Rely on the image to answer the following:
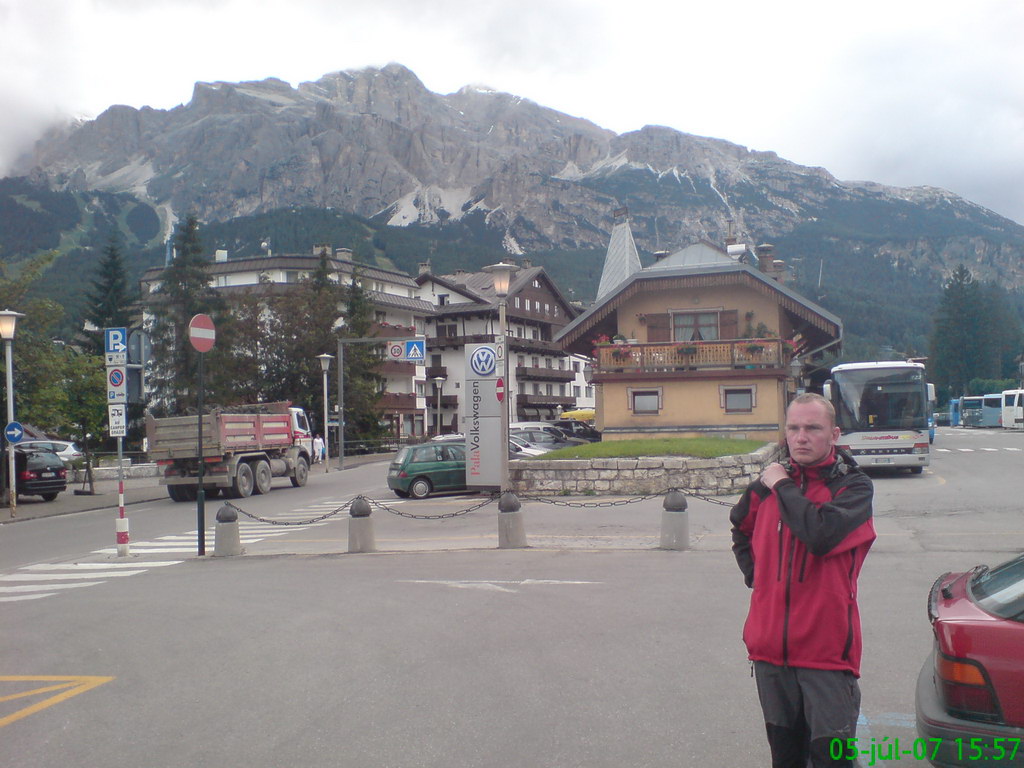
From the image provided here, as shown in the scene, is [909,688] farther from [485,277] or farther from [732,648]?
[485,277]

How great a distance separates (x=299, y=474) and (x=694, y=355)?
15.4 meters

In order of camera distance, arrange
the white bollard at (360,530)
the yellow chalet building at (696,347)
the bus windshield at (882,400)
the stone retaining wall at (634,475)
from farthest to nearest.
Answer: the yellow chalet building at (696,347), the bus windshield at (882,400), the stone retaining wall at (634,475), the white bollard at (360,530)

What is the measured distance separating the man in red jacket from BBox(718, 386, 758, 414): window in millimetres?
30873

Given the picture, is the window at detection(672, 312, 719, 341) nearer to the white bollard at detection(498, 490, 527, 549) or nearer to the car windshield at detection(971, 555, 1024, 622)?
the white bollard at detection(498, 490, 527, 549)

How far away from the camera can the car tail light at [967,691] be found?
11.9 feet

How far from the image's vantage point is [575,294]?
126 m

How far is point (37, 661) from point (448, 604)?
151 inches

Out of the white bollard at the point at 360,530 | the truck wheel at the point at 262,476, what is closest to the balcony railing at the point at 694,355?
the truck wheel at the point at 262,476

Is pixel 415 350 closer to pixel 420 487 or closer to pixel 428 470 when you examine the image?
pixel 428 470

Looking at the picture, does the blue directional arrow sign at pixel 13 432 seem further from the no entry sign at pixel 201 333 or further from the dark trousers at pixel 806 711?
the dark trousers at pixel 806 711

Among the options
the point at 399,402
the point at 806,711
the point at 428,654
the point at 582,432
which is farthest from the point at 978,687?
the point at 399,402

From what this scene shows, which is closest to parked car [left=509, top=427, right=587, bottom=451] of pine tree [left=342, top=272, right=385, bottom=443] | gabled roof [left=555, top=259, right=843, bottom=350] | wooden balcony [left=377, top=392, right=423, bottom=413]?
gabled roof [left=555, top=259, right=843, bottom=350]

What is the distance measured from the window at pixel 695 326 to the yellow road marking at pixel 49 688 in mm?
31502

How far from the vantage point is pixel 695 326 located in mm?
36312
